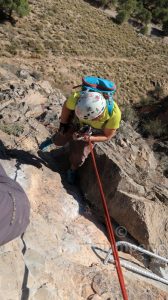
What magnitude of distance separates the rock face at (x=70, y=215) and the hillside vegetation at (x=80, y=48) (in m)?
23.4

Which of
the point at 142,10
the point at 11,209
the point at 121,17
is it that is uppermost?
the point at 11,209

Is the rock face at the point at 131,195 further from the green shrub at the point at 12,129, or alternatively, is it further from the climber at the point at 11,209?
the climber at the point at 11,209

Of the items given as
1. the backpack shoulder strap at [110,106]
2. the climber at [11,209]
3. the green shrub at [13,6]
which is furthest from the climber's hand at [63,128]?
the green shrub at [13,6]

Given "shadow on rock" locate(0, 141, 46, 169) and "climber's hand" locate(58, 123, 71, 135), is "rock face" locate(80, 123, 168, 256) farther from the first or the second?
"shadow on rock" locate(0, 141, 46, 169)

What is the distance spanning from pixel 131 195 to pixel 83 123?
126 cm

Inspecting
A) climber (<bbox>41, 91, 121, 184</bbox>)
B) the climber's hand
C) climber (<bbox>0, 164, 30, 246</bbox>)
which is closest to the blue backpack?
climber (<bbox>41, 91, 121, 184</bbox>)

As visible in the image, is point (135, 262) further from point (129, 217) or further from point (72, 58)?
point (72, 58)

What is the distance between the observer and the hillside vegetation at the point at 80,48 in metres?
33.2

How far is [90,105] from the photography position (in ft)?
18.9

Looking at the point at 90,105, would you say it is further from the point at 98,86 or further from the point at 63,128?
the point at 63,128

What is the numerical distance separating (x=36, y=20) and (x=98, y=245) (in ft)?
117

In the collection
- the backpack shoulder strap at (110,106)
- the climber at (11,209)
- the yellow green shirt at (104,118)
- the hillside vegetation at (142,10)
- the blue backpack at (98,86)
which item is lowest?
the hillside vegetation at (142,10)

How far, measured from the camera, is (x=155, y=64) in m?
43.0

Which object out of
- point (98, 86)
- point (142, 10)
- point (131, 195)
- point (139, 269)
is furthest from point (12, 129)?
point (142, 10)
